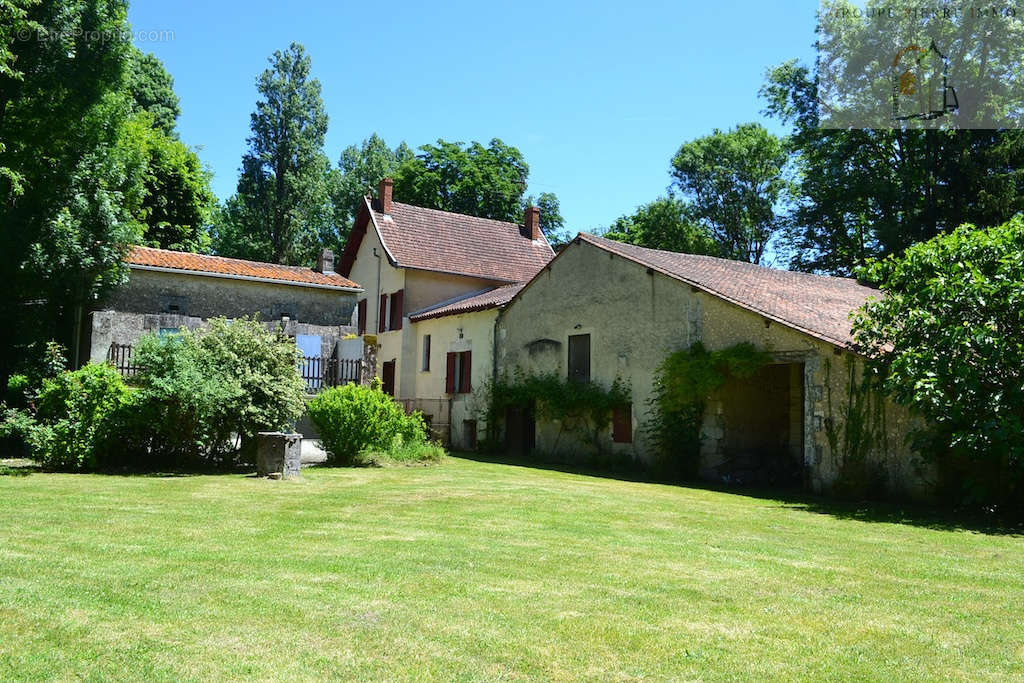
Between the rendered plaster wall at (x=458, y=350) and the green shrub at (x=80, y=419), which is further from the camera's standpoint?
the rendered plaster wall at (x=458, y=350)

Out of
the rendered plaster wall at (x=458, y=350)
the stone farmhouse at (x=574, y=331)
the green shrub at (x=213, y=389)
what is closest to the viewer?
the green shrub at (x=213, y=389)

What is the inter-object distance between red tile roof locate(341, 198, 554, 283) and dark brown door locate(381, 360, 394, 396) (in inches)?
154

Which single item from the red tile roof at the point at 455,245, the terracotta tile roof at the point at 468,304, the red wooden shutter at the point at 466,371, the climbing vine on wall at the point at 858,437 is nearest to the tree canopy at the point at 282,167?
the red tile roof at the point at 455,245

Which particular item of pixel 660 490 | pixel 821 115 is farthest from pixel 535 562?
pixel 821 115

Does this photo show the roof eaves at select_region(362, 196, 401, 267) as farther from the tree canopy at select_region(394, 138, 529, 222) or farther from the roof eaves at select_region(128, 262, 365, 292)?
the tree canopy at select_region(394, 138, 529, 222)

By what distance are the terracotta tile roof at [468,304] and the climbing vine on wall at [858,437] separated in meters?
11.4

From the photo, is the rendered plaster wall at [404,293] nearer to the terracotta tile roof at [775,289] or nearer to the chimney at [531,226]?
the chimney at [531,226]

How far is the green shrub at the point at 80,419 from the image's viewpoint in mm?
14086

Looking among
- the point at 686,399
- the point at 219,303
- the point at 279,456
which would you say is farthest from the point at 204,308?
the point at 686,399

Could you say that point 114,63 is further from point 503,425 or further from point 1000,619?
point 1000,619

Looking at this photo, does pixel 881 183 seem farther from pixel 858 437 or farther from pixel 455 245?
pixel 858 437

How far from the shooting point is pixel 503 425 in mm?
24406

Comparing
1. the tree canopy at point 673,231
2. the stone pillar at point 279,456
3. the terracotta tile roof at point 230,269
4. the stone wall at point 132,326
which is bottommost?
the stone pillar at point 279,456

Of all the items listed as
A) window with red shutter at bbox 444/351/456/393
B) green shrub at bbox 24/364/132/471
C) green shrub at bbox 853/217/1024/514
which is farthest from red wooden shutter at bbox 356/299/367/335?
green shrub at bbox 853/217/1024/514
